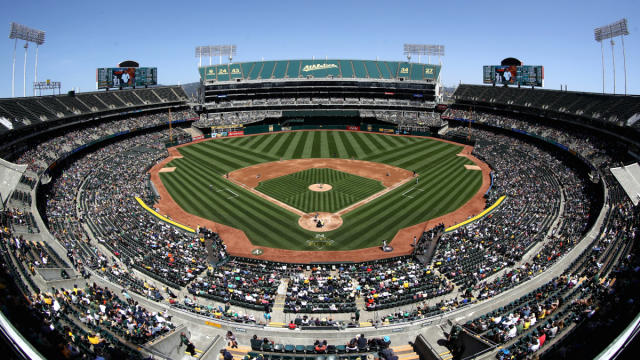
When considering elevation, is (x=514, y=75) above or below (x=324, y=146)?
above

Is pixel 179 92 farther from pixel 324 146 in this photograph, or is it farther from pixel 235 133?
pixel 324 146

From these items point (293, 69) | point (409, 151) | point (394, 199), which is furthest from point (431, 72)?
point (394, 199)

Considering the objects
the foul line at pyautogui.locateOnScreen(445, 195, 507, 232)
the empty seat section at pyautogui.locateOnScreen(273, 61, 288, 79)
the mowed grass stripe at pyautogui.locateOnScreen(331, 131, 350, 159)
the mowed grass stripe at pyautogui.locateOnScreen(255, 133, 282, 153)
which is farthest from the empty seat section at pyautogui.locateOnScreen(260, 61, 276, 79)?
the foul line at pyautogui.locateOnScreen(445, 195, 507, 232)

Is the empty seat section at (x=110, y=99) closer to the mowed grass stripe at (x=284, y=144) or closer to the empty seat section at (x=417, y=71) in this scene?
the mowed grass stripe at (x=284, y=144)

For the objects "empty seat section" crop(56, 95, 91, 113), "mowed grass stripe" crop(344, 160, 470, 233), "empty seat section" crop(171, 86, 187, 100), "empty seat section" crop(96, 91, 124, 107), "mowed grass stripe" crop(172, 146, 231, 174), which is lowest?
"mowed grass stripe" crop(344, 160, 470, 233)

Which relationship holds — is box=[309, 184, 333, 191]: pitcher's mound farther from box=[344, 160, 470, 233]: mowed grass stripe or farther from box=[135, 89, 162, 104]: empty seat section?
box=[135, 89, 162, 104]: empty seat section

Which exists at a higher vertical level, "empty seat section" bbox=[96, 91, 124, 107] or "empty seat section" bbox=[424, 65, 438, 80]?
"empty seat section" bbox=[424, 65, 438, 80]
